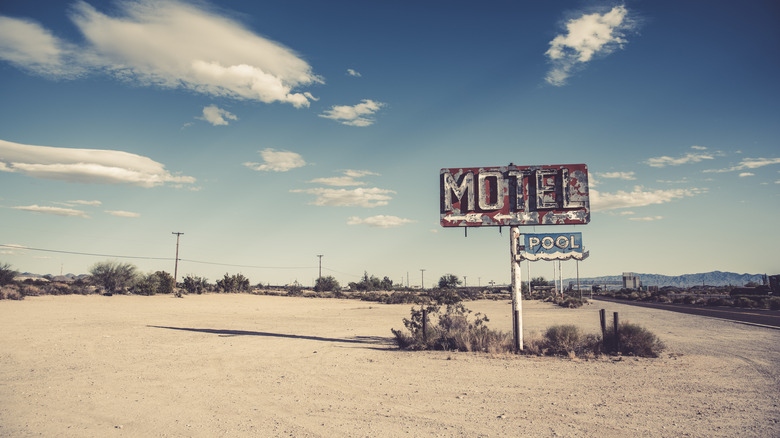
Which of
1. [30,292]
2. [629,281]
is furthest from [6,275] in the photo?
[629,281]

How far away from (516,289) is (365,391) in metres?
7.12

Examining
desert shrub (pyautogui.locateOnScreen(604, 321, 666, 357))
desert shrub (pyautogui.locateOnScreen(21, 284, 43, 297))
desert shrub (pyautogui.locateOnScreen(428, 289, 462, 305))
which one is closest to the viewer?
desert shrub (pyautogui.locateOnScreen(604, 321, 666, 357))


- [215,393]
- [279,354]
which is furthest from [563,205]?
[215,393]

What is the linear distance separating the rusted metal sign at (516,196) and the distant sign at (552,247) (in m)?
0.54

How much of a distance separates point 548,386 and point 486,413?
8.71 ft

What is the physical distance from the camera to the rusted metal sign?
48.1 feet

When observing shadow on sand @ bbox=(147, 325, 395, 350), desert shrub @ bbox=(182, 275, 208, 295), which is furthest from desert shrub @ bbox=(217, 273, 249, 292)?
shadow on sand @ bbox=(147, 325, 395, 350)

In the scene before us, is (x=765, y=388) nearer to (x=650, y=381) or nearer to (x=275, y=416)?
(x=650, y=381)

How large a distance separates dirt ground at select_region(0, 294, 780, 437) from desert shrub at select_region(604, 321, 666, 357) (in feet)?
1.55

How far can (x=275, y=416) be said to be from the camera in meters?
7.27

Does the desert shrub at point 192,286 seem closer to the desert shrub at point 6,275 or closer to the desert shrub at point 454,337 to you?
the desert shrub at point 6,275

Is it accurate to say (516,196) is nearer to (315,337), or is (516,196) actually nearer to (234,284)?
(315,337)

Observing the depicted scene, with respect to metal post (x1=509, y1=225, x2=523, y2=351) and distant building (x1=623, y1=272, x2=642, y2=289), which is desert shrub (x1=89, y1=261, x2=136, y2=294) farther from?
distant building (x1=623, y1=272, x2=642, y2=289)

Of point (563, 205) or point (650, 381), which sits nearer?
point (650, 381)
